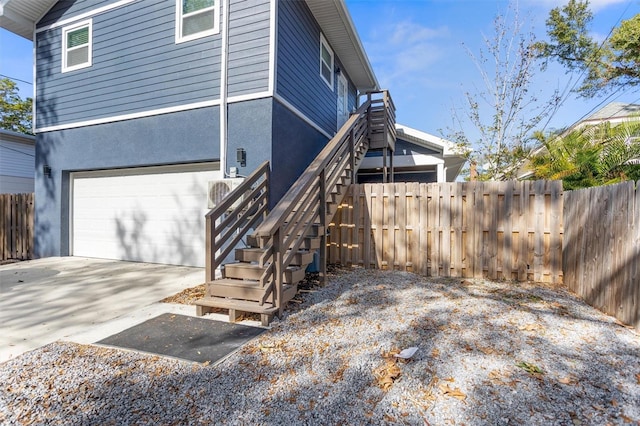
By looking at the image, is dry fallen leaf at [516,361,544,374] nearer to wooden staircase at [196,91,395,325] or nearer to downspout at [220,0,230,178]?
wooden staircase at [196,91,395,325]

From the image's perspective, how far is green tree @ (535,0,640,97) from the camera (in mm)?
12727

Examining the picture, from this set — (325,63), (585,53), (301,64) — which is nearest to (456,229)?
(301,64)

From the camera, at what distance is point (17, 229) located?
7.82 meters

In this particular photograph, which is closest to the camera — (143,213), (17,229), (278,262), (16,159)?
(278,262)

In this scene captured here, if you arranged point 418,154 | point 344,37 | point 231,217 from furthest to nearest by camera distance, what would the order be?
point 418,154 < point 344,37 < point 231,217

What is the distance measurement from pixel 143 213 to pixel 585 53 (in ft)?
60.7

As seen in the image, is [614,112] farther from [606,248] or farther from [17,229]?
[17,229]

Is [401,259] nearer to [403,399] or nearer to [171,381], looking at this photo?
[403,399]

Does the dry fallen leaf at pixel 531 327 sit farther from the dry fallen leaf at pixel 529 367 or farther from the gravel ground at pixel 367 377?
the dry fallen leaf at pixel 529 367

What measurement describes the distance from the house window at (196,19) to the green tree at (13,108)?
18668mm

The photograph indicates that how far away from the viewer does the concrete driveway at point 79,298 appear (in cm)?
324

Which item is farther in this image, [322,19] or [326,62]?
[326,62]

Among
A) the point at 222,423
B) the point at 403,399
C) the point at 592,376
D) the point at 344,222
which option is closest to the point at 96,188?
the point at 344,222

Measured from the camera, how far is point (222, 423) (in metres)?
1.90
